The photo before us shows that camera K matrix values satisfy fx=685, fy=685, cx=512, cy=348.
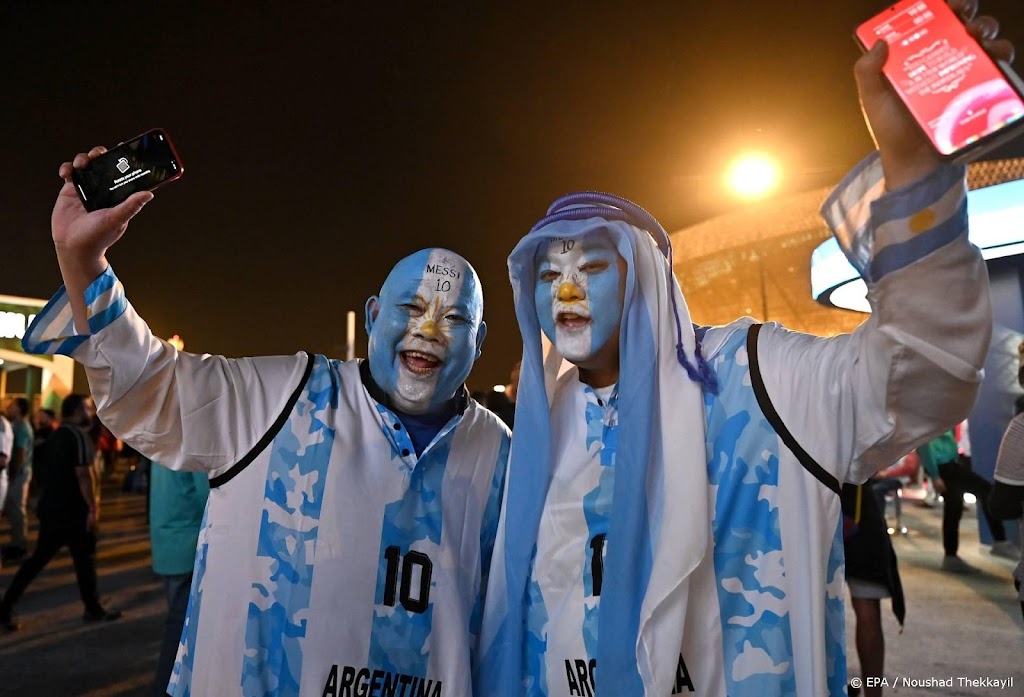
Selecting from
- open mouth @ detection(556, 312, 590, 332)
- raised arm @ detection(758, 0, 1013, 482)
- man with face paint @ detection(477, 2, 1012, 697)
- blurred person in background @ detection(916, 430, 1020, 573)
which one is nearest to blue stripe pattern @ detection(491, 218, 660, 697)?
man with face paint @ detection(477, 2, 1012, 697)

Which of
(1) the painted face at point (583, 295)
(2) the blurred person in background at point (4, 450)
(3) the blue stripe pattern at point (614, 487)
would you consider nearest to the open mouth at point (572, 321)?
(1) the painted face at point (583, 295)

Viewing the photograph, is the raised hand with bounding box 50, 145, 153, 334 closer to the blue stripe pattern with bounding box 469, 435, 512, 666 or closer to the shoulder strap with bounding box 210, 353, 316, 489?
the shoulder strap with bounding box 210, 353, 316, 489

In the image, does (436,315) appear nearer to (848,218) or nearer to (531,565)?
(531,565)

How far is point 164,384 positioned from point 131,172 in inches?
23.1

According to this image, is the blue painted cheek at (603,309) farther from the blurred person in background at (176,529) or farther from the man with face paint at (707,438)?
the blurred person in background at (176,529)

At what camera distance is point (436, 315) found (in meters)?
2.18

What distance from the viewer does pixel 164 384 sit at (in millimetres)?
1953

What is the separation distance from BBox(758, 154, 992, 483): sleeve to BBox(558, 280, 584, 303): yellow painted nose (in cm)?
61

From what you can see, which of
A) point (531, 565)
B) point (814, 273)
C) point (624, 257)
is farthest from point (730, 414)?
point (814, 273)

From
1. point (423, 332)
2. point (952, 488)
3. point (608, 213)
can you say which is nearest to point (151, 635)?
point (423, 332)

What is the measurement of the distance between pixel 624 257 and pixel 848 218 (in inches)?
24.8

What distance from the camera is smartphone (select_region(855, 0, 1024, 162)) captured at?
47.8 inches

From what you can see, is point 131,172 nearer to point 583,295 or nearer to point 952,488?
point 583,295

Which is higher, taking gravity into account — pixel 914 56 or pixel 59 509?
pixel 914 56
